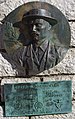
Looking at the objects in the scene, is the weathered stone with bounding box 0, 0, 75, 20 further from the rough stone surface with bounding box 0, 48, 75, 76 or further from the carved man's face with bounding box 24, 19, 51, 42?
the rough stone surface with bounding box 0, 48, 75, 76

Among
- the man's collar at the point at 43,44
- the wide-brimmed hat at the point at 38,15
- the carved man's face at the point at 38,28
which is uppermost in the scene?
the wide-brimmed hat at the point at 38,15

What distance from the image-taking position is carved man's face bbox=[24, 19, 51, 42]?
2822 millimetres

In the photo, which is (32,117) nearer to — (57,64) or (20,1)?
(57,64)

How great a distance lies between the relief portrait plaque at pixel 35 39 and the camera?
2.90m

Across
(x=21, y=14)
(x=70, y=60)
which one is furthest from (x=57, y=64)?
(x=21, y=14)

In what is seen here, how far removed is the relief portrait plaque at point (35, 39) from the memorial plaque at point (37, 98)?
0.16 metres

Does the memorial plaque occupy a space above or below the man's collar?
below

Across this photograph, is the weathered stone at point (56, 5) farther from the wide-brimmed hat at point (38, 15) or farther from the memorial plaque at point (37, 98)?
the memorial plaque at point (37, 98)

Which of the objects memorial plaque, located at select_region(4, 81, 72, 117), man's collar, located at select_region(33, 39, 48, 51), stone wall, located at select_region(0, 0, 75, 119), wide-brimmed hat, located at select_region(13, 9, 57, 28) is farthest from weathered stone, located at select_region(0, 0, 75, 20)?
memorial plaque, located at select_region(4, 81, 72, 117)

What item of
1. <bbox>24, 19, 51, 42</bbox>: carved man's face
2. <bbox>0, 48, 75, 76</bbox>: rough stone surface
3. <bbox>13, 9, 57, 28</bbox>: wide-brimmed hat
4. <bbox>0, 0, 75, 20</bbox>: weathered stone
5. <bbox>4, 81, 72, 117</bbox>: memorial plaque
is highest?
<bbox>0, 0, 75, 20</bbox>: weathered stone

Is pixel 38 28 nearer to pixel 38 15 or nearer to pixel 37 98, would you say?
pixel 38 15

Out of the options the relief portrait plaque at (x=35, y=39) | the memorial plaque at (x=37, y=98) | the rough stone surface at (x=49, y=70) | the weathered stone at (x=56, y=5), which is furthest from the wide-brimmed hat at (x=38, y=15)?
the memorial plaque at (x=37, y=98)

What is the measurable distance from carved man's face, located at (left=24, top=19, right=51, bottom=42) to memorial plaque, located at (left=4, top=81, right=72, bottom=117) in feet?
1.28

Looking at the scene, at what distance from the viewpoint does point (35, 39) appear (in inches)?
113
